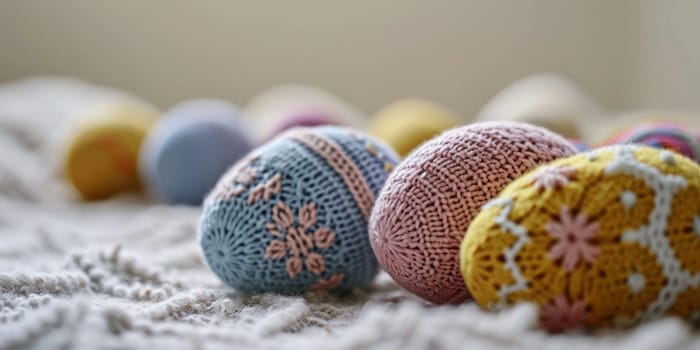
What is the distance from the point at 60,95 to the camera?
188cm

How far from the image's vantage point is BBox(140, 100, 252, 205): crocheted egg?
4.19 ft

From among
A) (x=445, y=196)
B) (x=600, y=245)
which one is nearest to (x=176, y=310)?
(x=445, y=196)

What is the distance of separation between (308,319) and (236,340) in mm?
103

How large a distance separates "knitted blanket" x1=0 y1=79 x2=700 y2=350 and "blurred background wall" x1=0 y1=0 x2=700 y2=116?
1.31 meters

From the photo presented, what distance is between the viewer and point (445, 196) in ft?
2.08

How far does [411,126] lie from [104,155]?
1.91 feet

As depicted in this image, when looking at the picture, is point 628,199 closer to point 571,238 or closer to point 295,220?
point 571,238

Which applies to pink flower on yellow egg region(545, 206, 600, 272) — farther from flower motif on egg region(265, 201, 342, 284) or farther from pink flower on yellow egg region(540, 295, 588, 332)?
flower motif on egg region(265, 201, 342, 284)

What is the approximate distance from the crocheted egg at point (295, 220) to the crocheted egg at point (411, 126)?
0.46m

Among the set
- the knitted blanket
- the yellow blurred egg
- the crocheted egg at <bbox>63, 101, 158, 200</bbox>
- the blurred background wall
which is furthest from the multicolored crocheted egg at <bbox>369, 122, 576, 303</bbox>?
the blurred background wall

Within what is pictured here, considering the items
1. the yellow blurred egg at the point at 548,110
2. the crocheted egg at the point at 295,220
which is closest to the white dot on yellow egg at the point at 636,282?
the crocheted egg at the point at 295,220

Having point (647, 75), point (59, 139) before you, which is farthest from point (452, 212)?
point (647, 75)

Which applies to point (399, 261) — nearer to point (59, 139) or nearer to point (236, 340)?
point (236, 340)

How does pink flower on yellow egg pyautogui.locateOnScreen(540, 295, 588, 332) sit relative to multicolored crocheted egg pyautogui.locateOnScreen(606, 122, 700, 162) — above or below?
below
